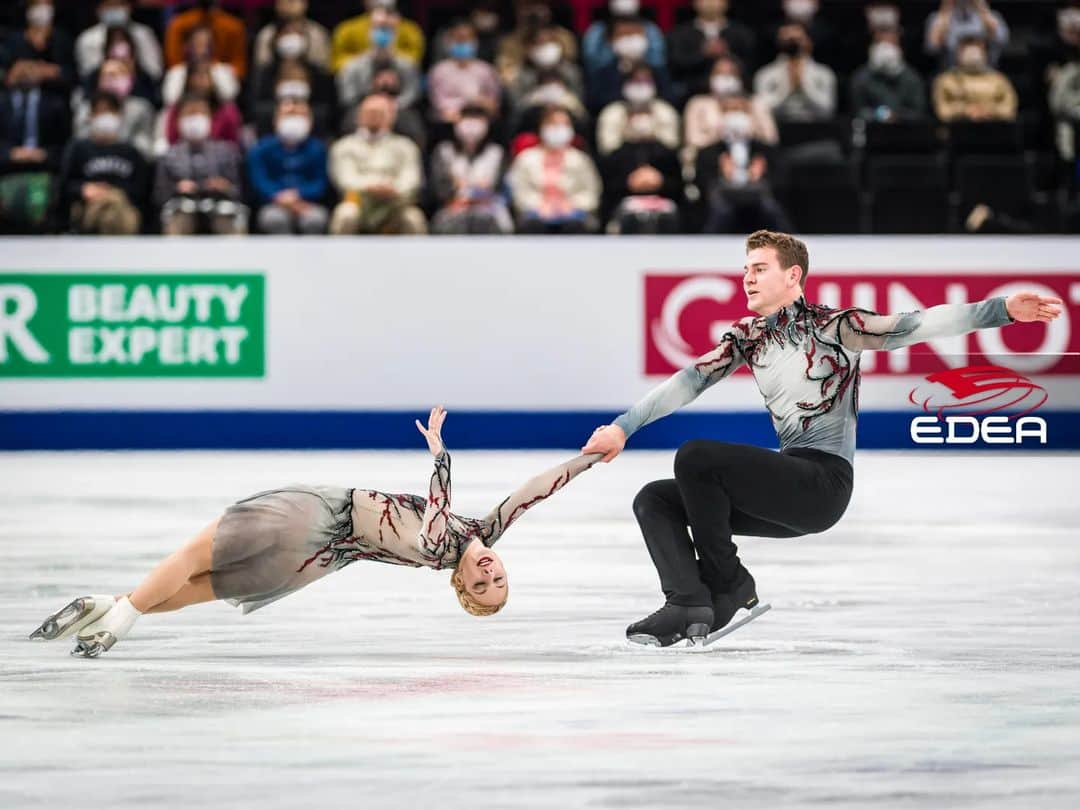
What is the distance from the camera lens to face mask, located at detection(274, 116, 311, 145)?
509 inches

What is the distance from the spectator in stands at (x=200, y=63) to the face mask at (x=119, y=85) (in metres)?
0.28

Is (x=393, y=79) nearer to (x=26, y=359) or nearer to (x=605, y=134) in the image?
(x=605, y=134)

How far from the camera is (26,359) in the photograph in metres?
11.9

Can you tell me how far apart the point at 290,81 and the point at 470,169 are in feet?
4.56

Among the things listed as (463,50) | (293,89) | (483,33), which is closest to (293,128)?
(293,89)

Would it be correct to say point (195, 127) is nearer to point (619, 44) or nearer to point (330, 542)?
point (619, 44)

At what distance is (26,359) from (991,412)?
7.26m

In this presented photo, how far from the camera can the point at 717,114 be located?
13.3 metres

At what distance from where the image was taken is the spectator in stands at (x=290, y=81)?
13555 mm

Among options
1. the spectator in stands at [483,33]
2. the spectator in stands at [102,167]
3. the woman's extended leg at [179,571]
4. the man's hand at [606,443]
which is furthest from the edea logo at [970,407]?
the spectator in stands at [483,33]

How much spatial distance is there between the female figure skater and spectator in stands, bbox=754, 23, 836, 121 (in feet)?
29.3

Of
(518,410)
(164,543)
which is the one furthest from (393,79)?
(164,543)

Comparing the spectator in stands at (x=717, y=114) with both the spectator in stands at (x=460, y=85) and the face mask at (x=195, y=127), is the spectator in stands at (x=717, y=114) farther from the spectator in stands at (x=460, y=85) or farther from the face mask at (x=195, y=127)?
the face mask at (x=195, y=127)

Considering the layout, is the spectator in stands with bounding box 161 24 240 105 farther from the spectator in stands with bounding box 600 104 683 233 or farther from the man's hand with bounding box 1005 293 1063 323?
the man's hand with bounding box 1005 293 1063 323
